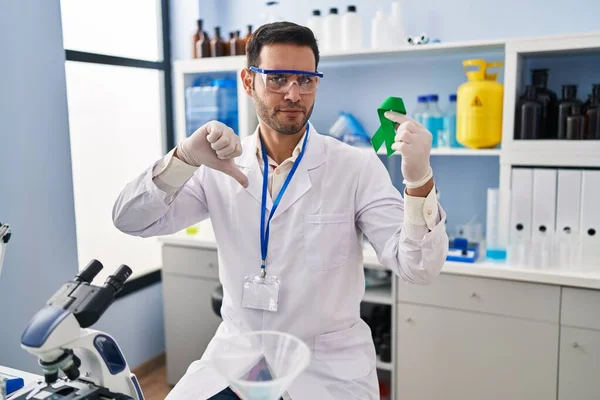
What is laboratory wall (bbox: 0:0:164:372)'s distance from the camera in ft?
7.22

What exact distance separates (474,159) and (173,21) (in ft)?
6.31

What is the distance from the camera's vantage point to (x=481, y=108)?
2.27 m

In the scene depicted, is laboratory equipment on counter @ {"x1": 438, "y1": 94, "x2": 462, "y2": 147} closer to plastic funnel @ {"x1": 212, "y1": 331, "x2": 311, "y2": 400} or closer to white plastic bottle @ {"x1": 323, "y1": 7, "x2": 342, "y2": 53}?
white plastic bottle @ {"x1": 323, "y1": 7, "x2": 342, "y2": 53}

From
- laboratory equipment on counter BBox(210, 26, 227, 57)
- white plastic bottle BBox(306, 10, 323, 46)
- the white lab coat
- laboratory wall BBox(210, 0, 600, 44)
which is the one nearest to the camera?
the white lab coat

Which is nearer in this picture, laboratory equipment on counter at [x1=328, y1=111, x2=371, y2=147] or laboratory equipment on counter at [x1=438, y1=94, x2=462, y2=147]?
laboratory equipment on counter at [x1=438, y1=94, x2=462, y2=147]

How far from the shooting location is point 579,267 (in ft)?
6.93

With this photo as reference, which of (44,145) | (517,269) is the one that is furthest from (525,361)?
(44,145)

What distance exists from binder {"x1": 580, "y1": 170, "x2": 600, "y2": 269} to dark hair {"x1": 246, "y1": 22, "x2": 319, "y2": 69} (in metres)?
1.23

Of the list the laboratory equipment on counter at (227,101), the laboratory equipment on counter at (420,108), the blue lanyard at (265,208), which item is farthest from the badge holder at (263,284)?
the laboratory equipment on counter at (227,101)

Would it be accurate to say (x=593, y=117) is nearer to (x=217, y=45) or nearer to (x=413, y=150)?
(x=413, y=150)

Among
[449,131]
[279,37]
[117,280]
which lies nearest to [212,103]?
[449,131]

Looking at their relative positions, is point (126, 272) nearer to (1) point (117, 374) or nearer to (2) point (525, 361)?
(1) point (117, 374)

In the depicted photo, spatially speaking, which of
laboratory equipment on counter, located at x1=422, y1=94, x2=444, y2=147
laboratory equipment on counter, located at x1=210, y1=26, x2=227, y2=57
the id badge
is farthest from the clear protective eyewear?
laboratory equipment on counter, located at x1=210, y1=26, x2=227, y2=57

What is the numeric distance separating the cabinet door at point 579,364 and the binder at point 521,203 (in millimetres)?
405
